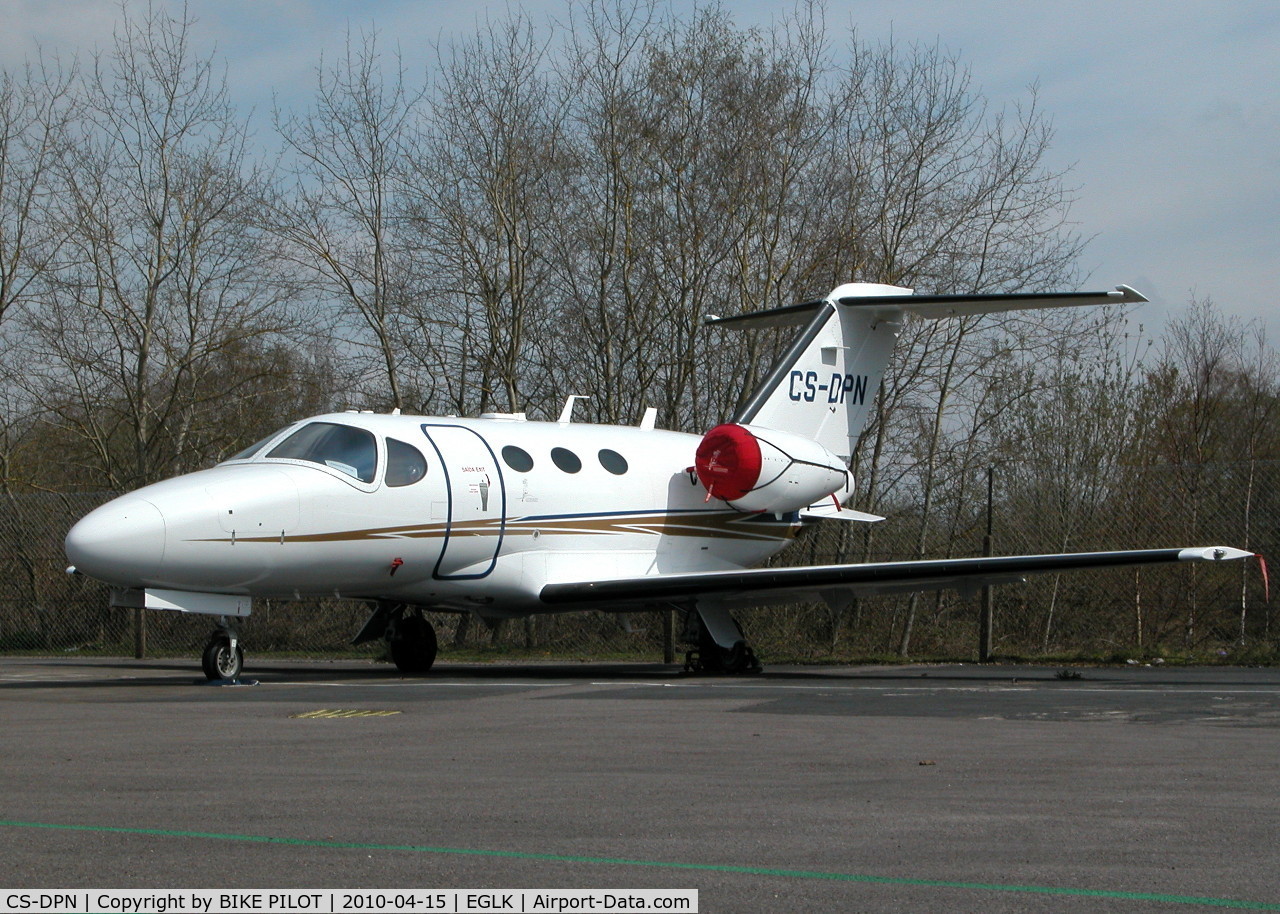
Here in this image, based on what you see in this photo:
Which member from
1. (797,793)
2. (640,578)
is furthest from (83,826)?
(640,578)

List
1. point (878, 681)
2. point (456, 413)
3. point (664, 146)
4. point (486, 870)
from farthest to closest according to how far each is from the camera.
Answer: point (456, 413), point (664, 146), point (878, 681), point (486, 870)

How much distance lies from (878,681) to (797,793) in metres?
7.75

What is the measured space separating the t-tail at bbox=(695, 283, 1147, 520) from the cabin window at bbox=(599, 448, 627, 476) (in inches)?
36.6

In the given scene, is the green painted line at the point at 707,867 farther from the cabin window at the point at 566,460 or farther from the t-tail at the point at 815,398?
the t-tail at the point at 815,398

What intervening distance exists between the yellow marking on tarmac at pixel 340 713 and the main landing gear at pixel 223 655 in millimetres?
3054

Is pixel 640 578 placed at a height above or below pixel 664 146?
below

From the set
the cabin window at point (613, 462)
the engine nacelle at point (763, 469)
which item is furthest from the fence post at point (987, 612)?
the cabin window at point (613, 462)

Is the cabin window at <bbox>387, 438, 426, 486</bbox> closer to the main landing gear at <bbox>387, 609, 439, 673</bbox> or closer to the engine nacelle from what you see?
the main landing gear at <bbox>387, 609, 439, 673</bbox>

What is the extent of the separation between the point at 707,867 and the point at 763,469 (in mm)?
12362

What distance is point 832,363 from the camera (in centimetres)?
1880

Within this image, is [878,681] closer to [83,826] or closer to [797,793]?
[797,793]

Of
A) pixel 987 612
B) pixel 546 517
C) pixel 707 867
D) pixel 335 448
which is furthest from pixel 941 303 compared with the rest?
pixel 707 867

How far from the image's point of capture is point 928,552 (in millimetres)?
Result: 20250
